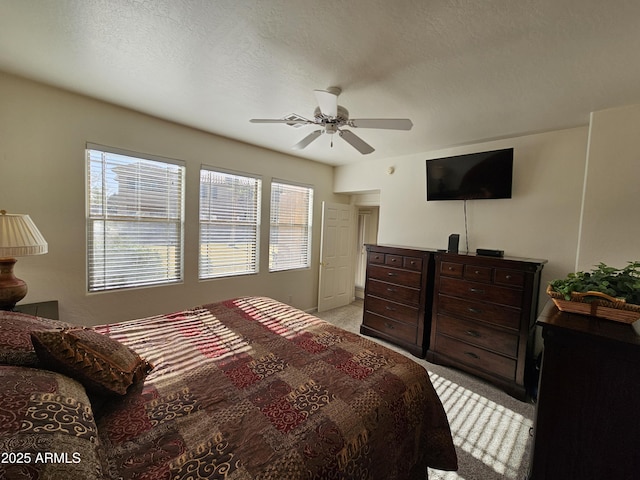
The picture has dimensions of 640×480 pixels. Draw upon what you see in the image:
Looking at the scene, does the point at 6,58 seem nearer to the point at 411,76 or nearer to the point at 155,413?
the point at 155,413

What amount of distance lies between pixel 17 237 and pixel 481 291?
3854mm

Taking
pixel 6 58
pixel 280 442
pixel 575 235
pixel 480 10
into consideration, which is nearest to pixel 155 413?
pixel 280 442

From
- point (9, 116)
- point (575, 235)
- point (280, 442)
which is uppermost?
point (9, 116)

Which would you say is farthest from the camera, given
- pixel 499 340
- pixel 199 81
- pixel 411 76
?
pixel 499 340

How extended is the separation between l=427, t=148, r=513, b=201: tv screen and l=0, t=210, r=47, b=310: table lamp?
3.92 meters

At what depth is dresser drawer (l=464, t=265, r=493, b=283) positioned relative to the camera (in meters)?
2.67

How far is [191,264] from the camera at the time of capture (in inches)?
130

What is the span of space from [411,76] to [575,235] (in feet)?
7.81

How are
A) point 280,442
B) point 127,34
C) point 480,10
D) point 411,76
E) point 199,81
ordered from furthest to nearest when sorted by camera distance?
1. point 199,81
2. point 411,76
3. point 127,34
4. point 480,10
5. point 280,442

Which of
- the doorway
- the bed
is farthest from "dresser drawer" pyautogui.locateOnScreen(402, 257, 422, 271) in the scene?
the doorway

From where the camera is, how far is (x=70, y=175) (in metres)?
2.47

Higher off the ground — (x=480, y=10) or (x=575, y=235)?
(x=480, y=10)

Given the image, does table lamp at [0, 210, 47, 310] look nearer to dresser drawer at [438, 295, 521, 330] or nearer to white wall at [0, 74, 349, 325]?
white wall at [0, 74, 349, 325]

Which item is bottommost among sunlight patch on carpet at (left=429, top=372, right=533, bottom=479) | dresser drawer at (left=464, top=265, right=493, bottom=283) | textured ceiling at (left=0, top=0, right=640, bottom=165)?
sunlight patch on carpet at (left=429, top=372, right=533, bottom=479)
